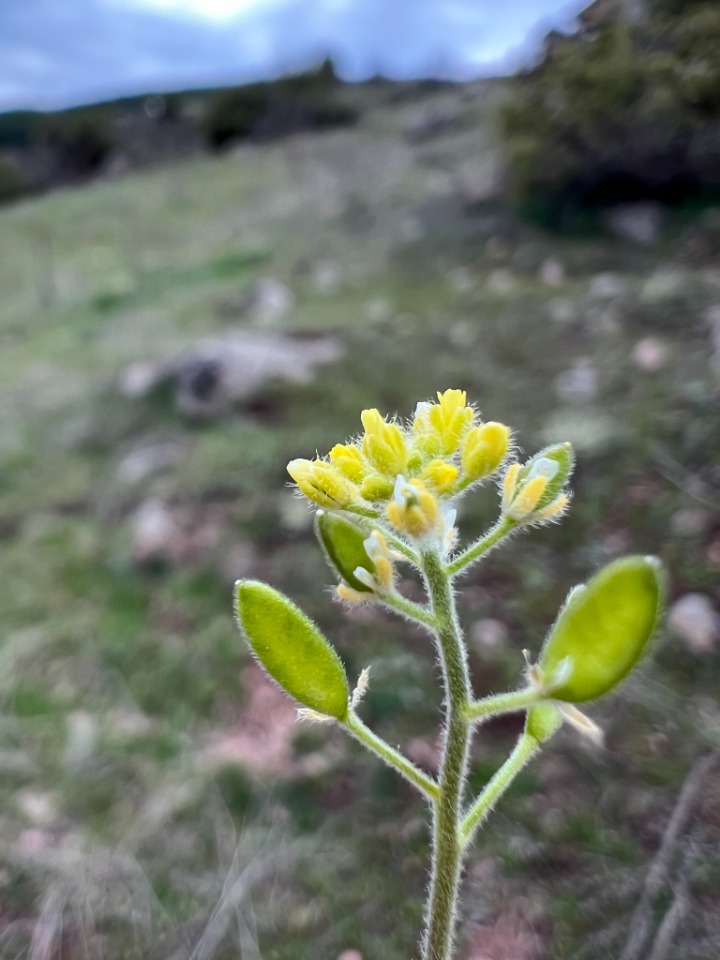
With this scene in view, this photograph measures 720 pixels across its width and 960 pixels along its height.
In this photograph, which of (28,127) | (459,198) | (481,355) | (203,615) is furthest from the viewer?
(28,127)

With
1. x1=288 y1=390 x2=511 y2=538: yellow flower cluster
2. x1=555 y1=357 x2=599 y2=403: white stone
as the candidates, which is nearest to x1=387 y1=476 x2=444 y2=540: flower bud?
x1=288 y1=390 x2=511 y2=538: yellow flower cluster

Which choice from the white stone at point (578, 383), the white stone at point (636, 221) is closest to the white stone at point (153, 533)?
the white stone at point (578, 383)

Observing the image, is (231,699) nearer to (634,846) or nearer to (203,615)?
(203,615)

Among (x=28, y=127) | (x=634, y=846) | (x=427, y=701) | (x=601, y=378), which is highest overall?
(x=28, y=127)

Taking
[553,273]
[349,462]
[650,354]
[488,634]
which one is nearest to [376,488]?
[349,462]

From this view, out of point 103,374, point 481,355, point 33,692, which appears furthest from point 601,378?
point 103,374

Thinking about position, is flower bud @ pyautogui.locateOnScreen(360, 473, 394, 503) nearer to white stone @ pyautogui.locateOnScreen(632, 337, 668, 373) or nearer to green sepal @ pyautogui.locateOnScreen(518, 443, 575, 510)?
green sepal @ pyautogui.locateOnScreen(518, 443, 575, 510)
